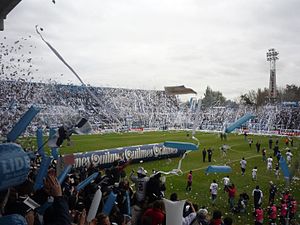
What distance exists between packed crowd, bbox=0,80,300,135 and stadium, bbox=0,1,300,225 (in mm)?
225

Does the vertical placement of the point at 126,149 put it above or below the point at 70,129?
below

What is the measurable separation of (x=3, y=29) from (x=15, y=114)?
17144mm

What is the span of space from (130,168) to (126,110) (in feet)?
153

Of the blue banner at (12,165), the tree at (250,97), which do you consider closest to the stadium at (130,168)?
the blue banner at (12,165)

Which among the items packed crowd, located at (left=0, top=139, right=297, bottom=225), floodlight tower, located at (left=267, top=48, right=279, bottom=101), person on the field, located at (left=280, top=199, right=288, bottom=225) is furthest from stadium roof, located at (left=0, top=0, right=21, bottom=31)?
floodlight tower, located at (left=267, top=48, right=279, bottom=101)

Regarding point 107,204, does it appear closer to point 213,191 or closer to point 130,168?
point 213,191

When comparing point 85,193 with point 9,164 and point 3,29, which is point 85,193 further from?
point 9,164

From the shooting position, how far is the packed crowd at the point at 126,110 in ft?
136

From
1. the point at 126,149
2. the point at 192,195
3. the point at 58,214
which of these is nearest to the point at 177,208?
the point at 58,214

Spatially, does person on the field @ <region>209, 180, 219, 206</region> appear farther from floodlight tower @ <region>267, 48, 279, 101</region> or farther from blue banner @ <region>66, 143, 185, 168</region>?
floodlight tower @ <region>267, 48, 279, 101</region>

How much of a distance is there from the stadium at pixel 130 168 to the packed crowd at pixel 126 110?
8.8 inches

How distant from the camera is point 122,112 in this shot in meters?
67.6

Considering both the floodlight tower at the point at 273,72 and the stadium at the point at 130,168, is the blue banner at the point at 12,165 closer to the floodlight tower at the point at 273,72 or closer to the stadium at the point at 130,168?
the stadium at the point at 130,168

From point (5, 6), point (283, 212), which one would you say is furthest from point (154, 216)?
point (283, 212)
